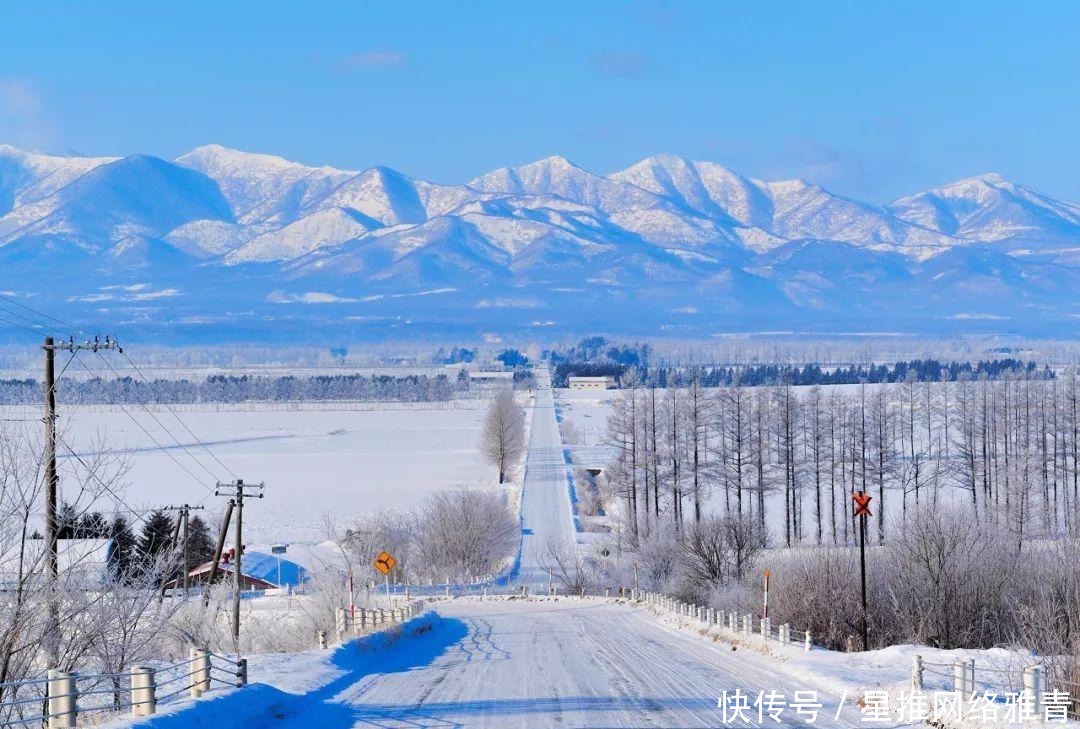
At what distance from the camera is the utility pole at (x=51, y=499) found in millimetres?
17609

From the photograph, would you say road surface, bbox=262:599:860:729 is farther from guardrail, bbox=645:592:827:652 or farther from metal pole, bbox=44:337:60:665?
metal pole, bbox=44:337:60:665

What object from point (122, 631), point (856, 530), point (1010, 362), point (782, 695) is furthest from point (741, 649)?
point (1010, 362)

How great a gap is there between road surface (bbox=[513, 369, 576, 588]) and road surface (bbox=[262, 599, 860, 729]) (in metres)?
29.4

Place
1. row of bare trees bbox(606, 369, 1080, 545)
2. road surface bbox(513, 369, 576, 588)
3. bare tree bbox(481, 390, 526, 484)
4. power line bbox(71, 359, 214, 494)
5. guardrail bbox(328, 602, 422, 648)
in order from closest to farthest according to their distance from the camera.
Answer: guardrail bbox(328, 602, 422, 648), row of bare trees bbox(606, 369, 1080, 545), road surface bbox(513, 369, 576, 588), power line bbox(71, 359, 214, 494), bare tree bbox(481, 390, 526, 484)

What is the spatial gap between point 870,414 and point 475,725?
2119 inches

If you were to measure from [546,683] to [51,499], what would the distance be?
8.09 m

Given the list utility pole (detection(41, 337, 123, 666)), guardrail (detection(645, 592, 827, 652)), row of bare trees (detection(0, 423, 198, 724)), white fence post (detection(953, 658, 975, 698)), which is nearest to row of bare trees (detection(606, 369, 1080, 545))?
guardrail (detection(645, 592, 827, 652))

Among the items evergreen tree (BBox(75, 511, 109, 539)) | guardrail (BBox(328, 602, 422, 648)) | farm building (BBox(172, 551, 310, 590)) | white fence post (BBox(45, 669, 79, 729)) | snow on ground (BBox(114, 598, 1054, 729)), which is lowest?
farm building (BBox(172, 551, 310, 590))

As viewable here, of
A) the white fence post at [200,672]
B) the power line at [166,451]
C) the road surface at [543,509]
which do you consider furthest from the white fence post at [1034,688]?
the power line at [166,451]

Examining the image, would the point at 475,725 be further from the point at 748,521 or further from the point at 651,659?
the point at 748,521

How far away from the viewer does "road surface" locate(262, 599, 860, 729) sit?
55.5 ft

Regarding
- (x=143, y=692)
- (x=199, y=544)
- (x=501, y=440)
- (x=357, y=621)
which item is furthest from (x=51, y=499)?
(x=501, y=440)

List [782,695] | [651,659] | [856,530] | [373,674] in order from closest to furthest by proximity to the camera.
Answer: [782,695]
[373,674]
[651,659]
[856,530]

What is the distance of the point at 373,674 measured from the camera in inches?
901
